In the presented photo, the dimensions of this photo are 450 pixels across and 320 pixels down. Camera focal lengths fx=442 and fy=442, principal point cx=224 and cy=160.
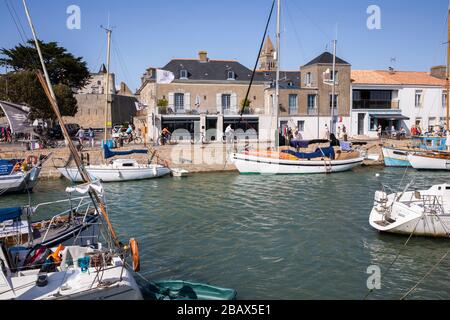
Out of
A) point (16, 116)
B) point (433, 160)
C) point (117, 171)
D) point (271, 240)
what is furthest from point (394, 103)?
point (16, 116)

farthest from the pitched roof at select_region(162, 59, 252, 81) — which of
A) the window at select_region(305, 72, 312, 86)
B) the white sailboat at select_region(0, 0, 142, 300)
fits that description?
the white sailboat at select_region(0, 0, 142, 300)

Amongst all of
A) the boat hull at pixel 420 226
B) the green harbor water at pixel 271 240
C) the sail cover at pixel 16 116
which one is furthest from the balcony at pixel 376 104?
the sail cover at pixel 16 116

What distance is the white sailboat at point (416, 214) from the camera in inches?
616

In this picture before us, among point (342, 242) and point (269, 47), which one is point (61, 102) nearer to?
point (342, 242)

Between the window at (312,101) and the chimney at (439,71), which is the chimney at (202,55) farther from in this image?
the chimney at (439,71)

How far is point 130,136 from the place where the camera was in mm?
39000

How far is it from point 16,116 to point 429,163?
27.4 m

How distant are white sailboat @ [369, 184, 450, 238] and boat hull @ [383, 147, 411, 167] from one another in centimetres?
1767

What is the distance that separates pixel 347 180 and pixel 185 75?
22.4 m

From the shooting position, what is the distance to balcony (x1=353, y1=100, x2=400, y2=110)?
155 ft

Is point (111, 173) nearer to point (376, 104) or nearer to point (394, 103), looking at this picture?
point (376, 104)

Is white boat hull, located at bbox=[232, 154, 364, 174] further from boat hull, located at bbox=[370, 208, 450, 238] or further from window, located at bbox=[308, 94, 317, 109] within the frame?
window, located at bbox=[308, 94, 317, 109]
